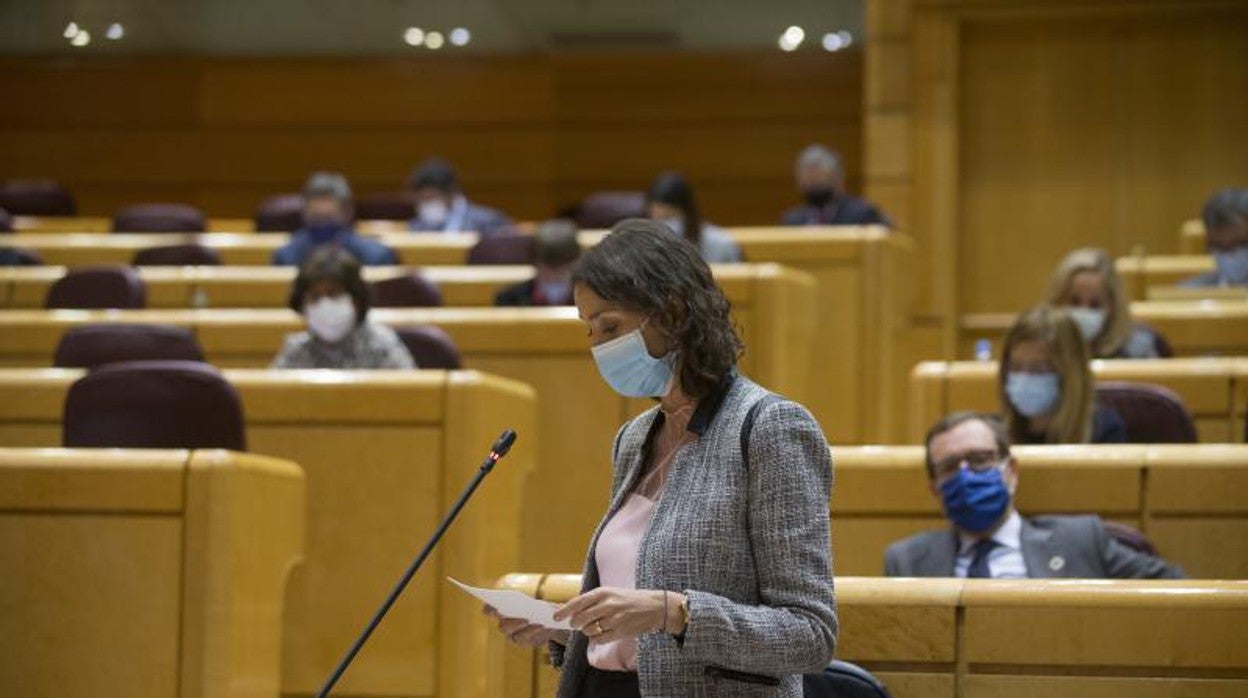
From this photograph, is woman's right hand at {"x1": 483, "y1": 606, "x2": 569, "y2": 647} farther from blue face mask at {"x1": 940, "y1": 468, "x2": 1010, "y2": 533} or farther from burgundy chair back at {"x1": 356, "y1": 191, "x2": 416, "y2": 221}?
burgundy chair back at {"x1": 356, "y1": 191, "x2": 416, "y2": 221}

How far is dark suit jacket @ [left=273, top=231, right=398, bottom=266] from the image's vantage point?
6.71 m

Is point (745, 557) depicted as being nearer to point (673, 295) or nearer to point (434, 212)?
point (673, 295)

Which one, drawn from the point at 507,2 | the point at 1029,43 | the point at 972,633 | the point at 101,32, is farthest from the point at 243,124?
the point at 972,633

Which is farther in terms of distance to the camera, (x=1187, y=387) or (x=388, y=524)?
(x=1187, y=387)

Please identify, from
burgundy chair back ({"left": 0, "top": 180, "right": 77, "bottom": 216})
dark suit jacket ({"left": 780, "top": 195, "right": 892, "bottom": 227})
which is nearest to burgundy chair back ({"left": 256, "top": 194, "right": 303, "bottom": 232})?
burgundy chair back ({"left": 0, "top": 180, "right": 77, "bottom": 216})

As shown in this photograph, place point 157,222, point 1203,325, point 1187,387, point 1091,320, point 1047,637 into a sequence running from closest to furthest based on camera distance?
1. point 1047,637
2. point 1187,387
3. point 1091,320
4. point 1203,325
5. point 157,222

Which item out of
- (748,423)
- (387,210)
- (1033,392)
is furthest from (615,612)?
(387,210)

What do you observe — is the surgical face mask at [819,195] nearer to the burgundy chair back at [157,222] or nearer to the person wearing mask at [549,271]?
the person wearing mask at [549,271]

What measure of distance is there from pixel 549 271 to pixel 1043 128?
12.4 ft

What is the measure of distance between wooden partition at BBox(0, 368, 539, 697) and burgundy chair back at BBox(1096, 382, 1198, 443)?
1.31 metres

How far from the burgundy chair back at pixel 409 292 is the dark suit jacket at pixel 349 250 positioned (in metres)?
0.89

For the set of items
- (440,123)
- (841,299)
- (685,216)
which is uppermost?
(440,123)

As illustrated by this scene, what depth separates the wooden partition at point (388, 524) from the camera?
4.06m

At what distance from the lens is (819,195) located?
24.6 feet
